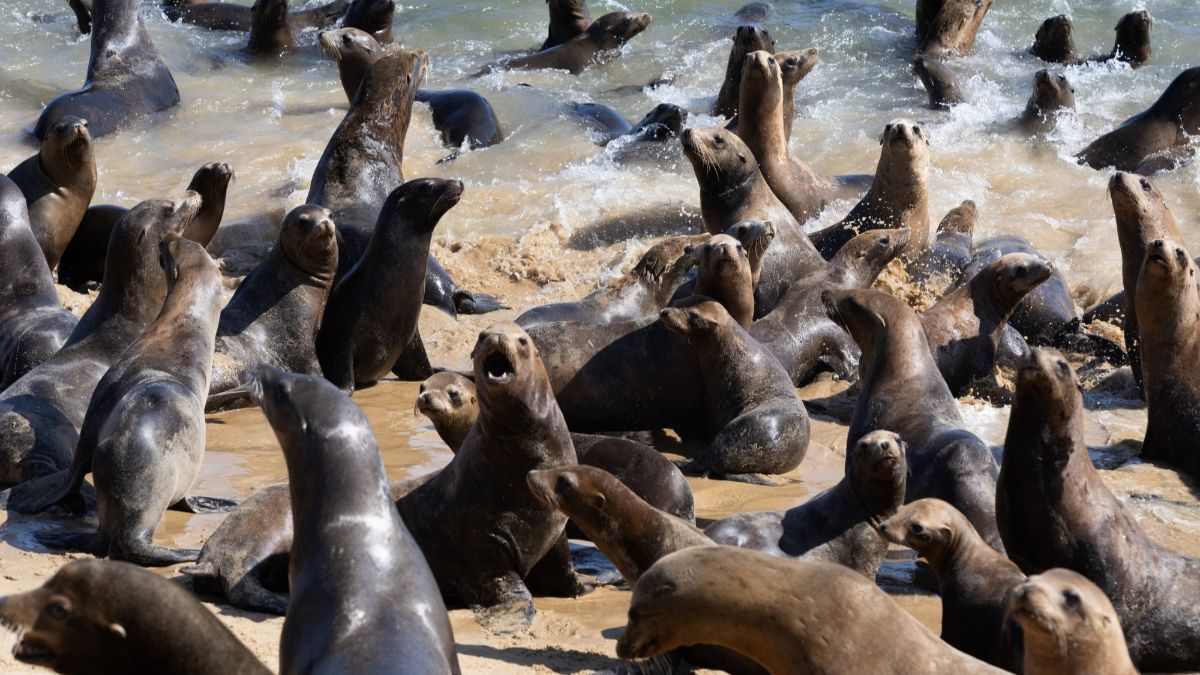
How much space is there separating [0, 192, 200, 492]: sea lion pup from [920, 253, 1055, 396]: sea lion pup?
4.35 metres

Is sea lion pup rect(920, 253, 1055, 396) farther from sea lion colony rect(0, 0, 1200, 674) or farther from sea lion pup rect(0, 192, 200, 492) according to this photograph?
sea lion pup rect(0, 192, 200, 492)

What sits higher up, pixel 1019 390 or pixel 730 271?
pixel 1019 390

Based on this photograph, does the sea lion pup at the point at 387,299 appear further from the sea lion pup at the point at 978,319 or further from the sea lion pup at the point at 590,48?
the sea lion pup at the point at 590,48

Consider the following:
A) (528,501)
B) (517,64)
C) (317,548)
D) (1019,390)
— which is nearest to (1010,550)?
(1019,390)

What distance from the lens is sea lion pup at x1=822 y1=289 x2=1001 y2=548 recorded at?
6.81 m

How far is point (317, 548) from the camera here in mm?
4492

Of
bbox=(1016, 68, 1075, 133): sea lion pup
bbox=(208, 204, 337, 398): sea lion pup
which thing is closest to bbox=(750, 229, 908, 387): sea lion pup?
bbox=(208, 204, 337, 398): sea lion pup

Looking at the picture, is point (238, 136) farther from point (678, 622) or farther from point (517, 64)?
point (678, 622)

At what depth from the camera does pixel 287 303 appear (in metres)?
9.58

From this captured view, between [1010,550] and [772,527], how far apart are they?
92 cm

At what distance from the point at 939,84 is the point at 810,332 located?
8.02 m

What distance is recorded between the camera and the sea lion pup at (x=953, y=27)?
19438mm

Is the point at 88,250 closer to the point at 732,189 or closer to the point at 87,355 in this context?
the point at 87,355

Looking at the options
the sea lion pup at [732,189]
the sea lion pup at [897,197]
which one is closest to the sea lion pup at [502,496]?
the sea lion pup at [732,189]
